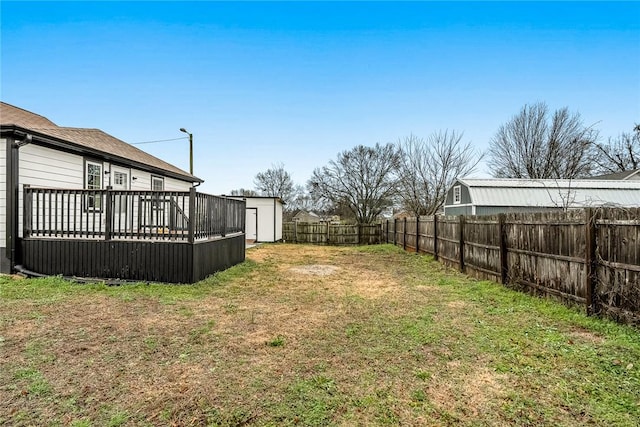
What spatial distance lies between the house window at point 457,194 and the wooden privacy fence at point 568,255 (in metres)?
12.4

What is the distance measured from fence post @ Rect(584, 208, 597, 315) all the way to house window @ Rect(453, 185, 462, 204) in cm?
1607

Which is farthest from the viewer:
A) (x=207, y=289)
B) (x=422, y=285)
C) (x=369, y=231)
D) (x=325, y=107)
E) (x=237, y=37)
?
(x=369, y=231)

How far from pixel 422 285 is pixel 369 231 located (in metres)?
13.8

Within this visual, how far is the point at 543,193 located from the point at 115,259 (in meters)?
19.7

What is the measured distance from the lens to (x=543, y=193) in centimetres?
1769

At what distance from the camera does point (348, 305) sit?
504 cm

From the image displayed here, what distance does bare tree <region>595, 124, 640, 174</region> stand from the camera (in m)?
26.7

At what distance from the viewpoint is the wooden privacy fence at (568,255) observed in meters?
3.75

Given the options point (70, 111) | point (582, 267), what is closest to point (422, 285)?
point (582, 267)

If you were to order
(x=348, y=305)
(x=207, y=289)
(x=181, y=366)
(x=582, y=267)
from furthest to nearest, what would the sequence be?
(x=207, y=289)
(x=348, y=305)
(x=582, y=267)
(x=181, y=366)

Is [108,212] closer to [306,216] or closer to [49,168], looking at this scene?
[49,168]

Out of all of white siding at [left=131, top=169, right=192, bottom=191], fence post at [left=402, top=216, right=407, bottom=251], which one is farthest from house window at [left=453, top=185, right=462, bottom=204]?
white siding at [left=131, top=169, right=192, bottom=191]

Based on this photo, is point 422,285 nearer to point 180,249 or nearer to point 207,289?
point 207,289

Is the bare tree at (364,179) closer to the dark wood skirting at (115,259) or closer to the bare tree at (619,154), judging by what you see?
the bare tree at (619,154)
